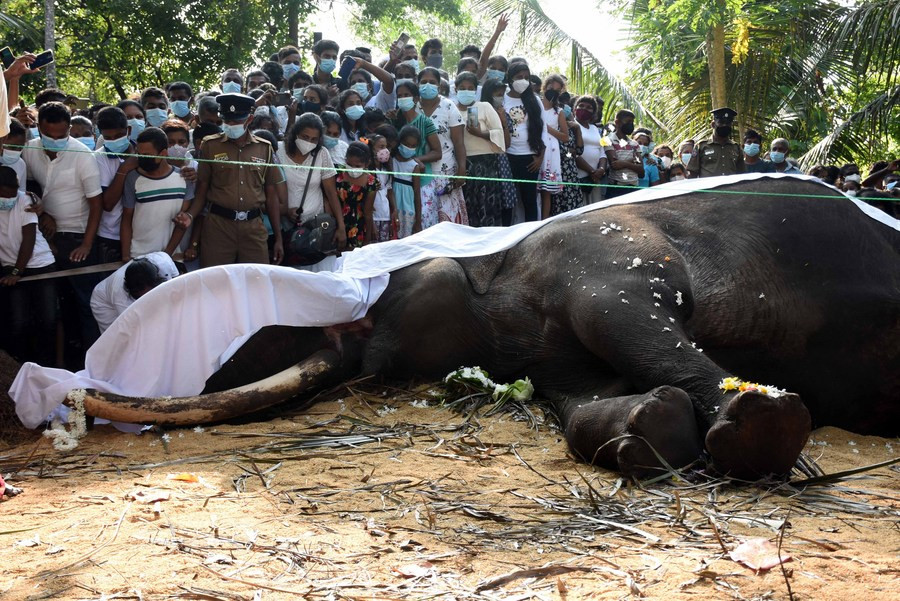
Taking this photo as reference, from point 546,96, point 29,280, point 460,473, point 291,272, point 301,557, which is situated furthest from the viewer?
point 546,96

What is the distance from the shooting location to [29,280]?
6.36m

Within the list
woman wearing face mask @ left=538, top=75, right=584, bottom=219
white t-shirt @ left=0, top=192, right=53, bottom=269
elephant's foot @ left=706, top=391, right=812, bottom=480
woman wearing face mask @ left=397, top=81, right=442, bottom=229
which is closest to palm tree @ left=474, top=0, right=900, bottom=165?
woman wearing face mask @ left=538, top=75, right=584, bottom=219

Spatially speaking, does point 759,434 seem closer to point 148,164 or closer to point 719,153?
point 148,164

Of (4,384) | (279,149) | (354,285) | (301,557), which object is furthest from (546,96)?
(301,557)

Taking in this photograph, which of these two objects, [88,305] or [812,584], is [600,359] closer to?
[812,584]

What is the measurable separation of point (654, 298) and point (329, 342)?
1854mm

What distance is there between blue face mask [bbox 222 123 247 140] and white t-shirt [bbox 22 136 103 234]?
949mm

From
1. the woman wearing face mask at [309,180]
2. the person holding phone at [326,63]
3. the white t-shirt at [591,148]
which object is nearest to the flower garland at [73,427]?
the woman wearing face mask at [309,180]

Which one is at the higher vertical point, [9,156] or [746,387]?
[9,156]

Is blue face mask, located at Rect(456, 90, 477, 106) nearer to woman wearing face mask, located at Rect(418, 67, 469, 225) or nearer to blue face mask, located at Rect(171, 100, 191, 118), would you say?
woman wearing face mask, located at Rect(418, 67, 469, 225)

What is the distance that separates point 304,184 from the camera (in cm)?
762

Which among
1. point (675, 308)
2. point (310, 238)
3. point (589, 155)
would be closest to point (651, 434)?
point (675, 308)

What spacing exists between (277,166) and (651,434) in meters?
4.24

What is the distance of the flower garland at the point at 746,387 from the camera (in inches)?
150
